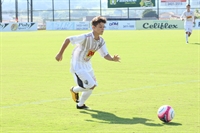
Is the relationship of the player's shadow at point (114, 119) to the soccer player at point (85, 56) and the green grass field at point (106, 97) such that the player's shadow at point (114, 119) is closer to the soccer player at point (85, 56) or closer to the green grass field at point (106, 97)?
the green grass field at point (106, 97)

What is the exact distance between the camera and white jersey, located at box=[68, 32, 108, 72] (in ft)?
32.3

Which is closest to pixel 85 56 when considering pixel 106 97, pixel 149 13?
pixel 106 97

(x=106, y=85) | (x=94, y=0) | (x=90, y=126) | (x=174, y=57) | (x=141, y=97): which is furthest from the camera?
(x=94, y=0)

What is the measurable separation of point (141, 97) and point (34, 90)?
2.73 m

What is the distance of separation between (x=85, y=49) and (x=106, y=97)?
1891mm

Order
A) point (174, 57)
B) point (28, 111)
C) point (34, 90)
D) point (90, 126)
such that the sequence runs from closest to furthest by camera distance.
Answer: point (90, 126)
point (28, 111)
point (34, 90)
point (174, 57)

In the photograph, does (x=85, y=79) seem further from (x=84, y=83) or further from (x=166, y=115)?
(x=166, y=115)

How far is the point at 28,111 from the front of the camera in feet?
32.4

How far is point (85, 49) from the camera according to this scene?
32.8 feet

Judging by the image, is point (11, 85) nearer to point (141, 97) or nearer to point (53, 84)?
point (53, 84)

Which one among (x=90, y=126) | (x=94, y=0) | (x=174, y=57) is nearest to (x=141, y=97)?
(x=90, y=126)

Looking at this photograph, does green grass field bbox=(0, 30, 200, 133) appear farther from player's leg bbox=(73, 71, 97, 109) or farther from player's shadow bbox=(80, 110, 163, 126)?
player's leg bbox=(73, 71, 97, 109)

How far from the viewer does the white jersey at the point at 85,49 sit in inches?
388

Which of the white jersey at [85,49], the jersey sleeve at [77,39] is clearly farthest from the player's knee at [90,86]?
the jersey sleeve at [77,39]
